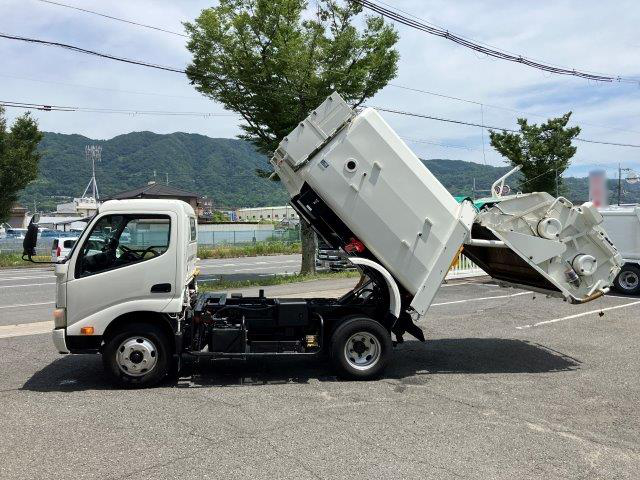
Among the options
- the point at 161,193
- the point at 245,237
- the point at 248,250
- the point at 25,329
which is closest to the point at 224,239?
the point at 245,237

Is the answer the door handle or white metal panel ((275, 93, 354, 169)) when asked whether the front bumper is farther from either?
white metal panel ((275, 93, 354, 169))

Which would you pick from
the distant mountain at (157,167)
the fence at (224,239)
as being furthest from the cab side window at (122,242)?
the distant mountain at (157,167)

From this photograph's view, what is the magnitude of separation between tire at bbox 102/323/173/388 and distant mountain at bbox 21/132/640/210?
4678 inches

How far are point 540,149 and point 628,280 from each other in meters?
10.9

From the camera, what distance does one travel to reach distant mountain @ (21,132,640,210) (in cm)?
13450

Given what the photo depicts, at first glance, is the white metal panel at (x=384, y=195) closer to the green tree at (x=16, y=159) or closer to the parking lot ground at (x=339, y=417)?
the parking lot ground at (x=339, y=417)

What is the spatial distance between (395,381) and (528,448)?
2.31m

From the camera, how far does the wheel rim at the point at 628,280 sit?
15305 millimetres

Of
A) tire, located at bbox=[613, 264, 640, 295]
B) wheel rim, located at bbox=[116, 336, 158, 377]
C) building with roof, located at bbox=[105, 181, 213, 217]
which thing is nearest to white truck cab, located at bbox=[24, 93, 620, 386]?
wheel rim, located at bbox=[116, 336, 158, 377]

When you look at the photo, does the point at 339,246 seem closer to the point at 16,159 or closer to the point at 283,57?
the point at 283,57

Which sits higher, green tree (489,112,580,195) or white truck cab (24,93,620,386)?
green tree (489,112,580,195)

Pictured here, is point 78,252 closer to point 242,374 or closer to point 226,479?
point 242,374

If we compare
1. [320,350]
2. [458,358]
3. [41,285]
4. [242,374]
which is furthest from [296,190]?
[41,285]

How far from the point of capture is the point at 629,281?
1544cm
